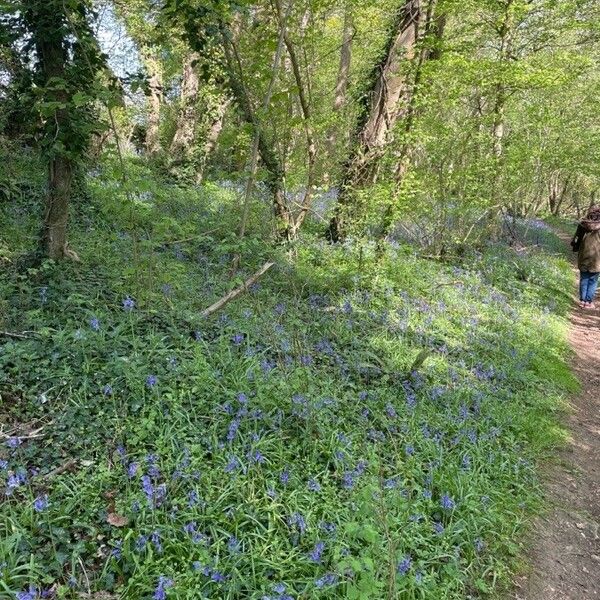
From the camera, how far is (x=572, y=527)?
3.94 meters

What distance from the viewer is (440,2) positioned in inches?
316

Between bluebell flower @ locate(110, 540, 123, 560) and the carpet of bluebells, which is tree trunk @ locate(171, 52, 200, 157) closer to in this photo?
the carpet of bluebells

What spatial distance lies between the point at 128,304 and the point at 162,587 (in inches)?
102

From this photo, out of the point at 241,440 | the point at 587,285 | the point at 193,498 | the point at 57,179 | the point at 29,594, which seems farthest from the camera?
the point at 587,285

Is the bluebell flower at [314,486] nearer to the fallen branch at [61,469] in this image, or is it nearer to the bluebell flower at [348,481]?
the bluebell flower at [348,481]

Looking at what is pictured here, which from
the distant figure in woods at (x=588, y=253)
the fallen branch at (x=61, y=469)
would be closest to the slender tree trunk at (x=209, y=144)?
the distant figure in woods at (x=588, y=253)

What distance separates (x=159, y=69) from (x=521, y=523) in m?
11.6

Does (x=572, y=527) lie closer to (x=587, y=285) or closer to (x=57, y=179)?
(x=57, y=179)

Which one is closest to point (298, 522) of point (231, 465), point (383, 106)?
point (231, 465)

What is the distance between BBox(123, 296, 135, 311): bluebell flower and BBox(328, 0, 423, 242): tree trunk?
14.6 ft

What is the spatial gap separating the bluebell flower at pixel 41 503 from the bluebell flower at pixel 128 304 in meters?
1.98

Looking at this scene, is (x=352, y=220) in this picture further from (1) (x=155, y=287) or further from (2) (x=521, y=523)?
(2) (x=521, y=523)

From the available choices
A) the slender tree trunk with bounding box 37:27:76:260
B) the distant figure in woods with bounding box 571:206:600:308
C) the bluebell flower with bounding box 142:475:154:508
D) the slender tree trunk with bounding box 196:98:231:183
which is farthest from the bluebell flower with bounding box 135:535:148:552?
the slender tree trunk with bounding box 196:98:231:183

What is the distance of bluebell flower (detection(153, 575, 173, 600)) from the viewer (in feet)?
7.69
